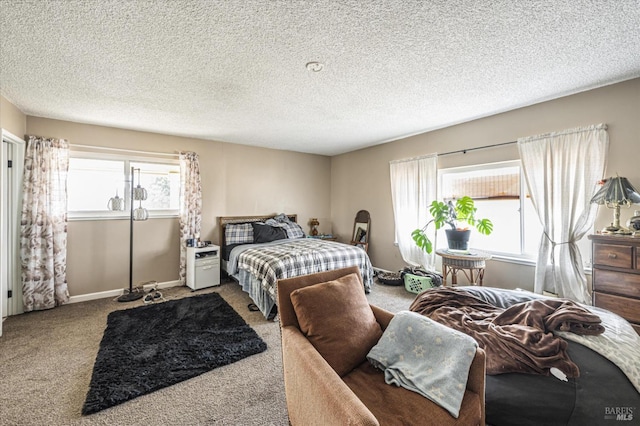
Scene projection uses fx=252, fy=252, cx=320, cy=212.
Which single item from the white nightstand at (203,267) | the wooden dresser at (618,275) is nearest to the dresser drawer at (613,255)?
the wooden dresser at (618,275)

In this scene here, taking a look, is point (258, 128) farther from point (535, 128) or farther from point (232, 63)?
point (535, 128)

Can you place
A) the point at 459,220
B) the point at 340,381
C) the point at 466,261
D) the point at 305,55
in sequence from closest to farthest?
the point at 340,381 < the point at 305,55 < the point at 466,261 < the point at 459,220

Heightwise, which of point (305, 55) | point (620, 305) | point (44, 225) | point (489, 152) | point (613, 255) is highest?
point (305, 55)

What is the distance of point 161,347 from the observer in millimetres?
2357

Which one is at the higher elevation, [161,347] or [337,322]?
[337,322]

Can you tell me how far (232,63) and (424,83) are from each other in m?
1.77

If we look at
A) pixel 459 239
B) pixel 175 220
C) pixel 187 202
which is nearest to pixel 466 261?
pixel 459 239

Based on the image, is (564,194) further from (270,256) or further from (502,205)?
(270,256)

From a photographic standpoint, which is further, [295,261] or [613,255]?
[295,261]

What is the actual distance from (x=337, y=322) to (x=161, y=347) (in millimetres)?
1954

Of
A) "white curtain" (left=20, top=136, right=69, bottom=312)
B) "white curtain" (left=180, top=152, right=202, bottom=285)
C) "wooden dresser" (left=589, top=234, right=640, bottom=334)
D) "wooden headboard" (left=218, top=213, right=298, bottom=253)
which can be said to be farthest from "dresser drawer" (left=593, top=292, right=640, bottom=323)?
"white curtain" (left=20, top=136, right=69, bottom=312)

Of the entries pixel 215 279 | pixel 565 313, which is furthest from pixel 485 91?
pixel 215 279

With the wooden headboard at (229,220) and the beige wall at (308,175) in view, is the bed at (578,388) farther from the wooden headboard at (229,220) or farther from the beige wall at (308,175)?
the wooden headboard at (229,220)

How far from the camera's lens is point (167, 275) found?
13.7 ft
